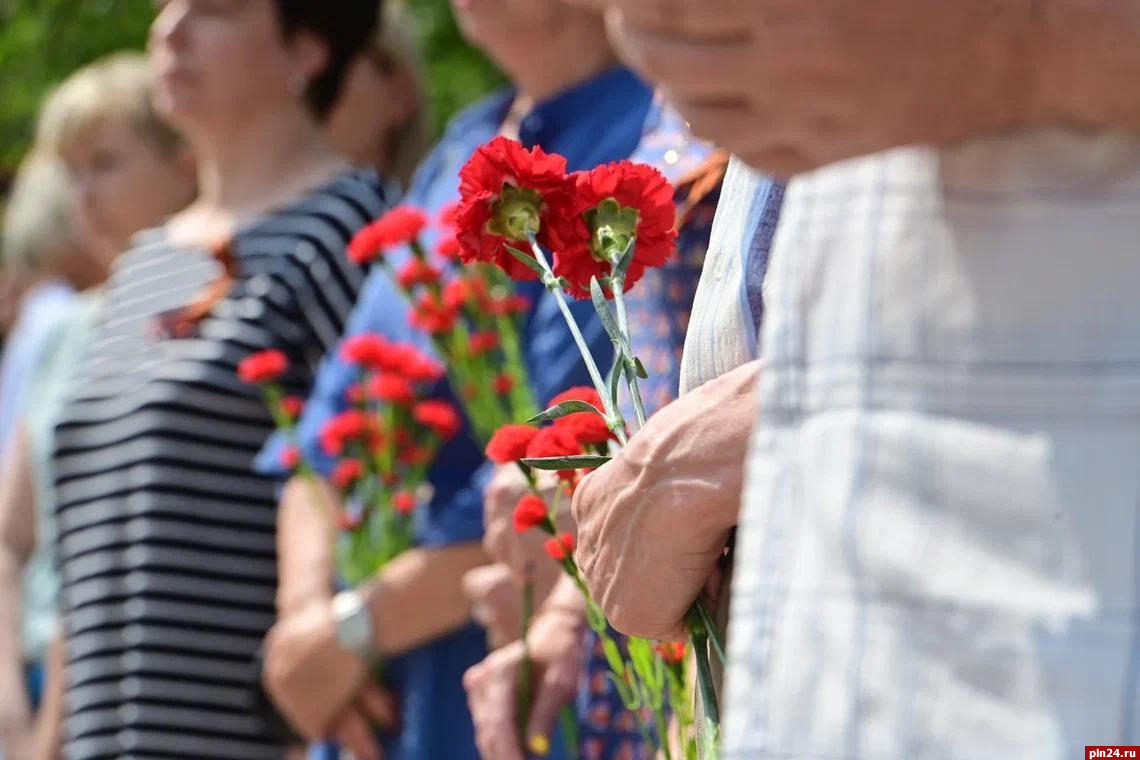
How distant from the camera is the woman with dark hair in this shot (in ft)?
10.6

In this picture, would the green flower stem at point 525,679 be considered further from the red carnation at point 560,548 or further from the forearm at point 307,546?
the forearm at point 307,546

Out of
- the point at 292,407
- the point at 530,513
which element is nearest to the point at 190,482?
the point at 292,407

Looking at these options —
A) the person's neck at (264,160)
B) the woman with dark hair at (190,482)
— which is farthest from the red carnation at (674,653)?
the person's neck at (264,160)

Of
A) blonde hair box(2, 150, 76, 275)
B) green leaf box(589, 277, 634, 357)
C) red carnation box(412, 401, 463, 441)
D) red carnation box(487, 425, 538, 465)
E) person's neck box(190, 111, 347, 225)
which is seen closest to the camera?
green leaf box(589, 277, 634, 357)

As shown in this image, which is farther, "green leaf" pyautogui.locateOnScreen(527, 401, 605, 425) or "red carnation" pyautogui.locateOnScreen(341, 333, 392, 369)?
"red carnation" pyautogui.locateOnScreen(341, 333, 392, 369)

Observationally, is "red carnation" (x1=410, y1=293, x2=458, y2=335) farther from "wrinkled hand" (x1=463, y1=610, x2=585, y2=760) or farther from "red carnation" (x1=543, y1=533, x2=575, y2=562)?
"red carnation" (x1=543, y1=533, x2=575, y2=562)

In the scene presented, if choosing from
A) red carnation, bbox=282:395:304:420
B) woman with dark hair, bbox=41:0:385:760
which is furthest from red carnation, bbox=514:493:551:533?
woman with dark hair, bbox=41:0:385:760

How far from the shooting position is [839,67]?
0.96m

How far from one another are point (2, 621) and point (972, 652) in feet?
11.0

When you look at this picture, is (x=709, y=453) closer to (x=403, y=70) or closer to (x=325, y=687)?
(x=325, y=687)

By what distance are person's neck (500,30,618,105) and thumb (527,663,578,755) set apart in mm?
867

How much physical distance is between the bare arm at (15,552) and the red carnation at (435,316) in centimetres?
171

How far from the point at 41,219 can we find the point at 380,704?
9.25 feet

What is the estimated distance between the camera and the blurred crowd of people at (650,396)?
943 millimetres
